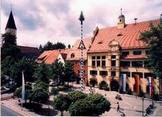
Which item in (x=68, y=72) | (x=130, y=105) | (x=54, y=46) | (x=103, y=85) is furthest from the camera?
(x=54, y=46)

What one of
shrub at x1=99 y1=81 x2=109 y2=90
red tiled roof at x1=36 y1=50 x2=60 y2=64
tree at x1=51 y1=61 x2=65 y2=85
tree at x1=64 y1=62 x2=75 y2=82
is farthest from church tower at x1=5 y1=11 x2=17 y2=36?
shrub at x1=99 y1=81 x2=109 y2=90

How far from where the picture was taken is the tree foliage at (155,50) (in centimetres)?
5569

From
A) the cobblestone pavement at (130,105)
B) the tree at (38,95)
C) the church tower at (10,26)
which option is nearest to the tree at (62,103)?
the tree at (38,95)

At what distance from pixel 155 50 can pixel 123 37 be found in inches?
699

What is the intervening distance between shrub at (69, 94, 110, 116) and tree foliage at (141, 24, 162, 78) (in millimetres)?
19555

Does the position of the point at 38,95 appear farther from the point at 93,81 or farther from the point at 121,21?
the point at 121,21

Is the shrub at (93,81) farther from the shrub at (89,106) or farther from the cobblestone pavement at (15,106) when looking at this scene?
the shrub at (89,106)

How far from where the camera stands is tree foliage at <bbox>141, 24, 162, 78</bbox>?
55688mm

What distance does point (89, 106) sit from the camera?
39.5 metres

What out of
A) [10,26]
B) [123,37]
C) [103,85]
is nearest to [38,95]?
[103,85]

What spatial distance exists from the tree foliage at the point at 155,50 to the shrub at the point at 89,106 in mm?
19555

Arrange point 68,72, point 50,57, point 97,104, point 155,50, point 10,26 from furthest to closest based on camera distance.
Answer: point 10,26
point 50,57
point 68,72
point 155,50
point 97,104

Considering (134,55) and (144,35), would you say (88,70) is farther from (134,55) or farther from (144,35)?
(144,35)

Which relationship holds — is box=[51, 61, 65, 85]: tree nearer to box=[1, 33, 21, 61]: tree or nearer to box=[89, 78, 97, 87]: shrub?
box=[89, 78, 97, 87]: shrub
